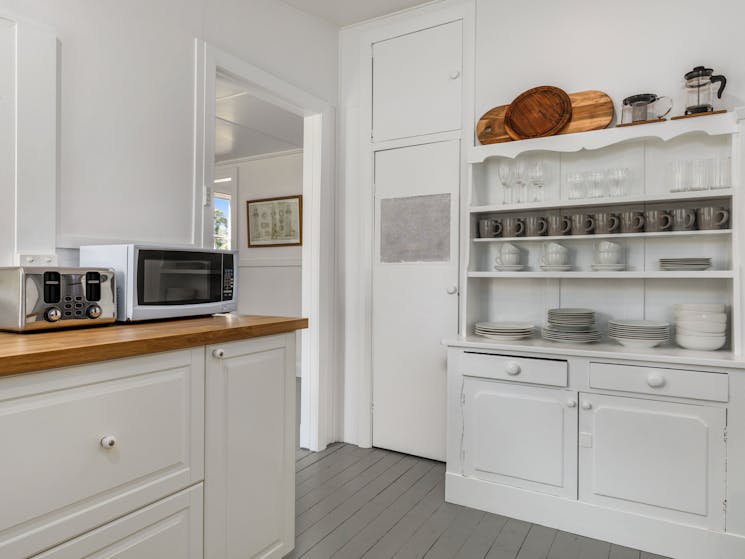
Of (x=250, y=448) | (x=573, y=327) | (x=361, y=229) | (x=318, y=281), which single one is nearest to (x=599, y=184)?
(x=573, y=327)

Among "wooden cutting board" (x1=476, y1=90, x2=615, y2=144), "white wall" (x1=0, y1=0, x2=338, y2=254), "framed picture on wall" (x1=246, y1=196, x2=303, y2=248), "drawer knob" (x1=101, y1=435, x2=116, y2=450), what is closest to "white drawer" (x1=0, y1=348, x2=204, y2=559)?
"drawer knob" (x1=101, y1=435, x2=116, y2=450)

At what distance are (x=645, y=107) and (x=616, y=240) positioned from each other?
2.09 ft

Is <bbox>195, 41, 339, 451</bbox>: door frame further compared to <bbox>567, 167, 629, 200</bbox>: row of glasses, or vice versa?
<bbox>195, 41, 339, 451</bbox>: door frame

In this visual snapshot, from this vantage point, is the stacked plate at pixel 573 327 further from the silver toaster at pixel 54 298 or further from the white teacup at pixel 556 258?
the silver toaster at pixel 54 298

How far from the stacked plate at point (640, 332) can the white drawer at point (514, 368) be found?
306mm

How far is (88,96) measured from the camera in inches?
76.0

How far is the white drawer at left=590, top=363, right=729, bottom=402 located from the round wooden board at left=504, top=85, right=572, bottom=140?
48.2 inches

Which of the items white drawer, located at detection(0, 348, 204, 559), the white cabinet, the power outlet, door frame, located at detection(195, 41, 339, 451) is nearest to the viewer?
white drawer, located at detection(0, 348, 204, 559)

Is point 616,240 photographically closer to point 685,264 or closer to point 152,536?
point 685,264

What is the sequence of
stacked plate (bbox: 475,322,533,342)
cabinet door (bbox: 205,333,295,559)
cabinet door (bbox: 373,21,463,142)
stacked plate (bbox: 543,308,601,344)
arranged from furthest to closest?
1. cabinet door (bbox: 373,21,463,142)
2. stacked plate (bbox: 475,322,533,342)
3. stacked plate (bbox: 543,308,601,344)
4. cabinet door (bbox: 205,333,295,559)

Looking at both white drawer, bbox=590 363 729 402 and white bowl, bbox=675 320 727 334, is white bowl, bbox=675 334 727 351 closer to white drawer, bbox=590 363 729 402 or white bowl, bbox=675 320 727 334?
white bowl, bbox=675 320 727 334

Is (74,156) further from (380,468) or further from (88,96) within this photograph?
(380,468)

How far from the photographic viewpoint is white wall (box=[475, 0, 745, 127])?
2.29m

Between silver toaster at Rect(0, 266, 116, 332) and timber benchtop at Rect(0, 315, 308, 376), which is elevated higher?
silver toaster at Rect(0, 266, 116, 332)
